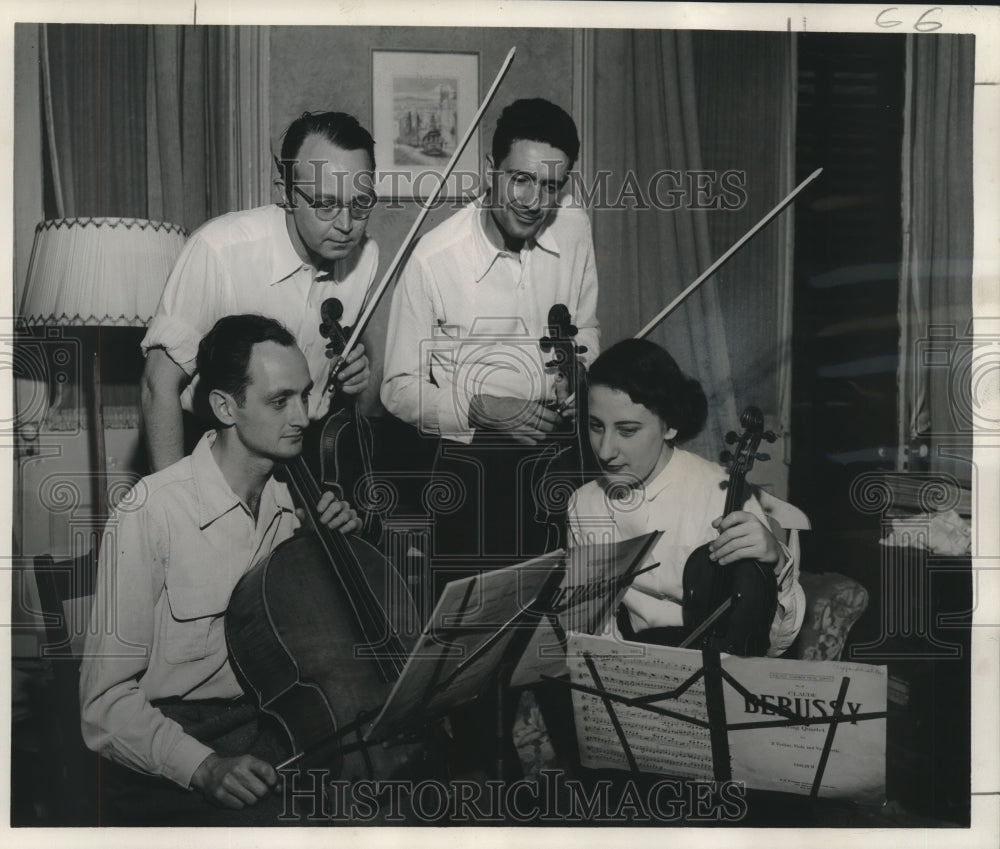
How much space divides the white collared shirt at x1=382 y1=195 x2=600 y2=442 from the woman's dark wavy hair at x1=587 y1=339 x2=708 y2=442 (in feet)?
0.23

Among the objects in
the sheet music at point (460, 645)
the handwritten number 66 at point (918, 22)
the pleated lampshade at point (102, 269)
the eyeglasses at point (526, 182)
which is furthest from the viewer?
the handwritten number 66 at point (918, 22)

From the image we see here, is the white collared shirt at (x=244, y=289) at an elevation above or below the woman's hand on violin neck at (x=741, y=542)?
above

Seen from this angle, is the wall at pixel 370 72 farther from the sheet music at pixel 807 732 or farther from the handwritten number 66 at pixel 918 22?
the sheet music at pixel 807 732

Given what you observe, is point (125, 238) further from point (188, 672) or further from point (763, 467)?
point (763, 467)

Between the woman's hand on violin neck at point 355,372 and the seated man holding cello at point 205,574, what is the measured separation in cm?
10

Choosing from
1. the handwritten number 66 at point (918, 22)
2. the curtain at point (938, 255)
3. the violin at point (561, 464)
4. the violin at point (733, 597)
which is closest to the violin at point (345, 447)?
the violin at point (561, 464)

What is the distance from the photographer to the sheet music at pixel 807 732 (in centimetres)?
312

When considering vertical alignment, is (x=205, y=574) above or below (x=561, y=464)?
below

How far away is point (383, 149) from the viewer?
309 centimetres

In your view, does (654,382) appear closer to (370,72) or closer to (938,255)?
(938,255)

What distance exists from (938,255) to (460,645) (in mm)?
1853

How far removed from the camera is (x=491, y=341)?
10.2 ft

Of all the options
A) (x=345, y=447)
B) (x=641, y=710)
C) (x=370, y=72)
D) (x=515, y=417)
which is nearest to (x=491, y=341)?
(x=515, y=417)

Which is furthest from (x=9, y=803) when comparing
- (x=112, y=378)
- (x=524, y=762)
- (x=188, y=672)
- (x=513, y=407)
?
(x=513, y=407)
